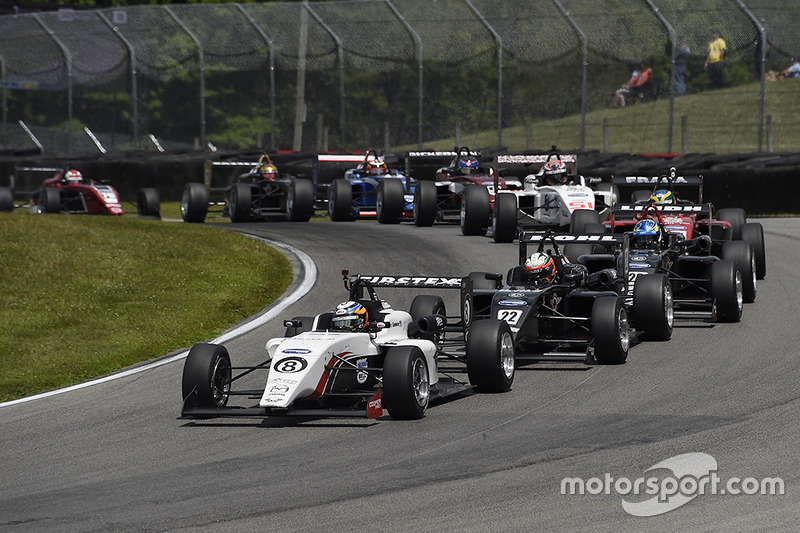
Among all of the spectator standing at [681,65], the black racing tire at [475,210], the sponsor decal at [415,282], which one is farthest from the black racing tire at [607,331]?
the spectator standing at [681,65]

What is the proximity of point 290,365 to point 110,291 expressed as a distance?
323 inches

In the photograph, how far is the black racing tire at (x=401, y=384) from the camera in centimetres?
984

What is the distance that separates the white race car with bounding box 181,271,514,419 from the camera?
988 cm

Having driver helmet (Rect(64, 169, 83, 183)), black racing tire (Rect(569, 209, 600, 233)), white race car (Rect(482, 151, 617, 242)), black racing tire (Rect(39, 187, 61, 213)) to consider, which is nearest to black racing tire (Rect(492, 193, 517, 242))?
white race car (Rect(482, 151, 617, 242))

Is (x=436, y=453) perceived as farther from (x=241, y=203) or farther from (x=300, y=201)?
(x=241, y=203)

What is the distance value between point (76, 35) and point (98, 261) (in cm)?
1698

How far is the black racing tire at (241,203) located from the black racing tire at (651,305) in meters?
14.9

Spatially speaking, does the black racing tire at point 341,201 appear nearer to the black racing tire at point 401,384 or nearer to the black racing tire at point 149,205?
the black racing tire at point 149,205

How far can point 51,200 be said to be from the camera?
2925 cm

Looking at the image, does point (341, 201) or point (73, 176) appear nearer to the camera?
point (341, 201)

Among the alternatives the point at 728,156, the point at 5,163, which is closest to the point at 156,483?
the point at 728,156

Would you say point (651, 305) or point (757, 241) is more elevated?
point (757, 241)

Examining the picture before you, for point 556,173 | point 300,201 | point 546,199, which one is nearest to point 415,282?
point 546,199

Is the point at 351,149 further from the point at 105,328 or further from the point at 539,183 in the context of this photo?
the point at 105,328
